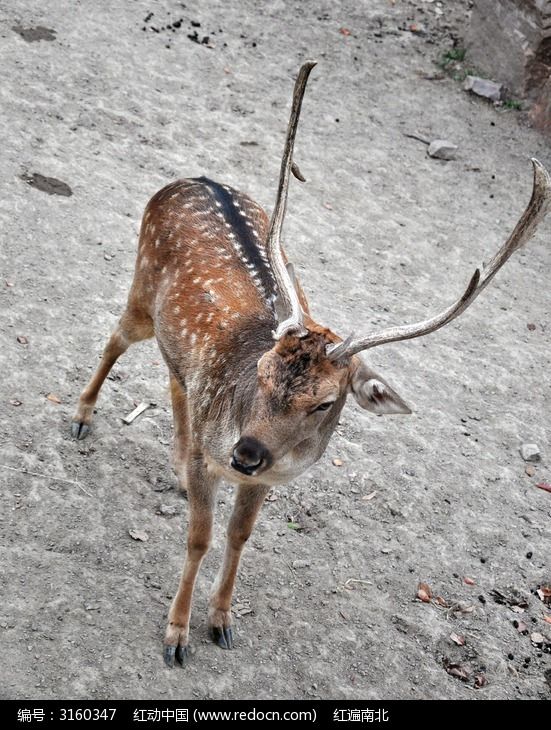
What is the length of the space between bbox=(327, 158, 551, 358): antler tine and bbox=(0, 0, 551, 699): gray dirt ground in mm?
→ 1794

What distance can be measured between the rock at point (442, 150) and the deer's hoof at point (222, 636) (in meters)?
7.23

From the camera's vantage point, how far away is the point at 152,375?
21.4ft

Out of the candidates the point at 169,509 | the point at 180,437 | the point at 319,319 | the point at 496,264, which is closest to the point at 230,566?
the point at 169,509

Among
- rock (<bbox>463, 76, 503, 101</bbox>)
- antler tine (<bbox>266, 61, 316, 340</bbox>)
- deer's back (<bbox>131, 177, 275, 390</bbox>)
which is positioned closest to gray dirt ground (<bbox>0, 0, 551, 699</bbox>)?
rock (<bbox>463, 76, 503, 101</bbox>)

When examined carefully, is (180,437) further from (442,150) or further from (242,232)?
(442,150)

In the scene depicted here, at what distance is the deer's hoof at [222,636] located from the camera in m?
4.75

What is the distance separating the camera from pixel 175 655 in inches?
180

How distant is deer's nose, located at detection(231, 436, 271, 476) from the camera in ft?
12.8

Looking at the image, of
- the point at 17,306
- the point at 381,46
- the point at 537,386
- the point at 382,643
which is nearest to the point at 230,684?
the point at 382,643

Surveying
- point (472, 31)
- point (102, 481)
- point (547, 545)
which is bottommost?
point (102, 481)

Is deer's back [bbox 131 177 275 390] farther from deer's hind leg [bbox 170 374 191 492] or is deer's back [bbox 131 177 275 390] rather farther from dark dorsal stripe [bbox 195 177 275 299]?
deer's hind leg [bbox 170 374 191 492]

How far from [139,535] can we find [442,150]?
6.91 metres
